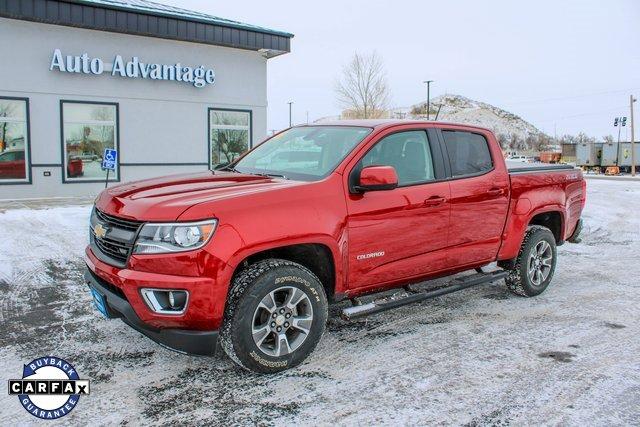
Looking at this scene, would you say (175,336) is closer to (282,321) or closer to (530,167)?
(282,321)

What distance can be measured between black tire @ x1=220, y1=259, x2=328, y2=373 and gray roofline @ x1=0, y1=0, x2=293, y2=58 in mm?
12261

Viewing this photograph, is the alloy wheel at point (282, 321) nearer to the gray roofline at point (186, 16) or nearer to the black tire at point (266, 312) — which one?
the black tire at point (266, 312)

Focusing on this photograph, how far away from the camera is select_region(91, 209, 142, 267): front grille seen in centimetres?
356

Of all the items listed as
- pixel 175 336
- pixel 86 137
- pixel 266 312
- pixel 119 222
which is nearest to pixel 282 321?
pixel 266 312

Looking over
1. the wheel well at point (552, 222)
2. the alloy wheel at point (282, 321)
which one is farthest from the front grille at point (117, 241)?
the wheel well at point (552, 222)

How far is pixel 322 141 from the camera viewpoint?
4797 mm

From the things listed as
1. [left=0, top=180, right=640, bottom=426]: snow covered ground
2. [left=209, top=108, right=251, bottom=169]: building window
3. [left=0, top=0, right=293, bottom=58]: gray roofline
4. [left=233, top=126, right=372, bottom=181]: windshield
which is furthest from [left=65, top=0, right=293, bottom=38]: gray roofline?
[left=233, top=126, right=372, bottom=181]: windshield

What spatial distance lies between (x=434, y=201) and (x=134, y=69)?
12.1 metres

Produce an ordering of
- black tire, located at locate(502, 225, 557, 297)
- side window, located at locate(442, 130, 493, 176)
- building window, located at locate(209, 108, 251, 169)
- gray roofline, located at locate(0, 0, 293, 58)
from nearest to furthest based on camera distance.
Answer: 1. side window, located at locate(442, 130, 493, 176)
2. black tire, located at locate(502, 225, 557, 297)
3. gray roofline, located at locate(0, 0, 293, 58)
4. building window, located at locate(209, 108, 251, 169)

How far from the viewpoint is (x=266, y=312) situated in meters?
3.73

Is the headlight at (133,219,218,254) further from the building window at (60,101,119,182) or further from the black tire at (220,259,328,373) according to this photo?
the building window at (60,101,119,182)

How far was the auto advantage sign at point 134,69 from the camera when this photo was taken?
13.6 meters

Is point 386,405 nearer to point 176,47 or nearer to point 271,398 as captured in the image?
point 271,398

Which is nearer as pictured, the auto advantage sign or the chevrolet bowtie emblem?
the chevrolet bowtie emblem
